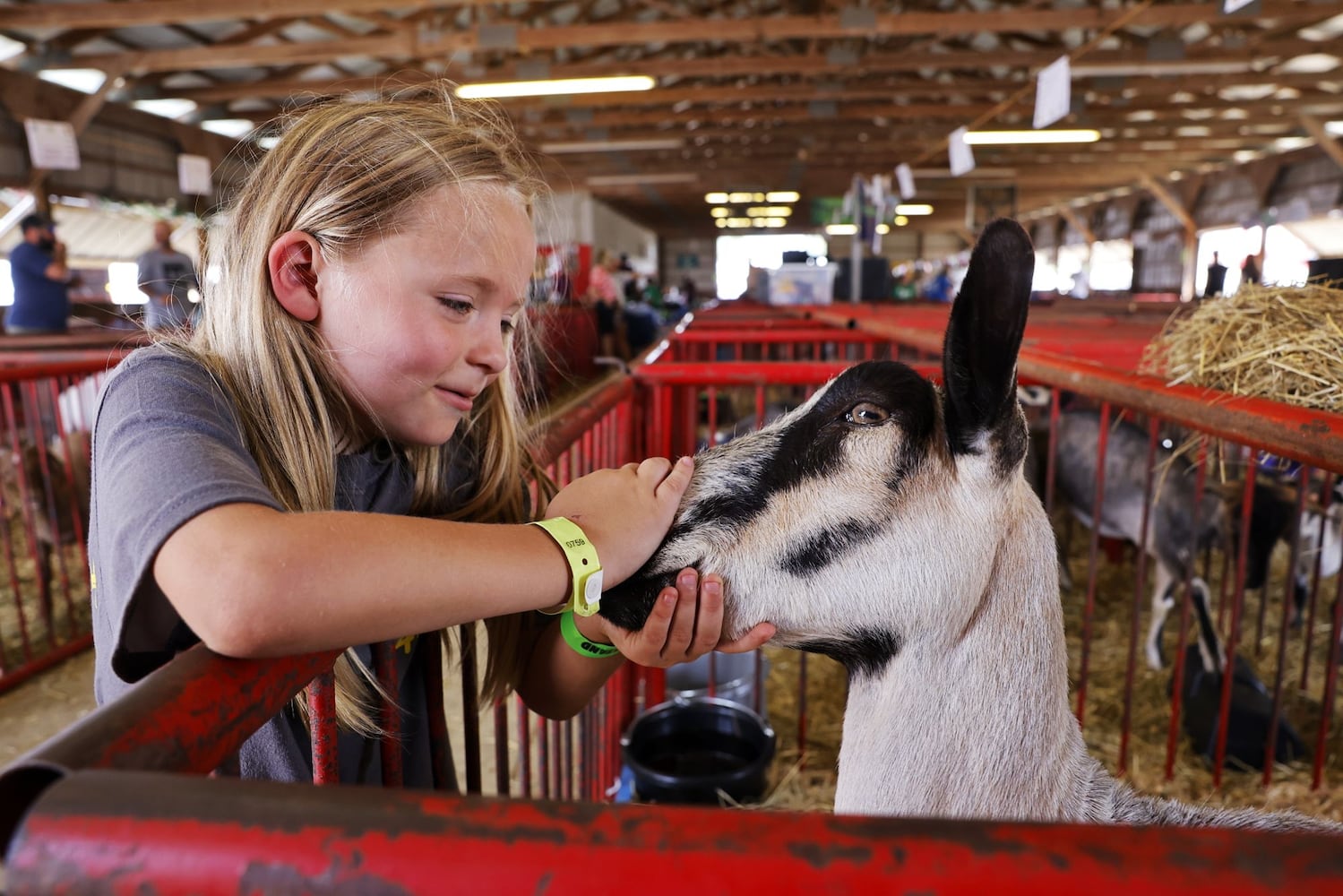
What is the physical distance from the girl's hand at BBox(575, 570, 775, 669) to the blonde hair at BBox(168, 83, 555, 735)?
367 millimetres

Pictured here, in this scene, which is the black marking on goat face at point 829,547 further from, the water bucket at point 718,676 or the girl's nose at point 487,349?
the water bucket at point 718,676

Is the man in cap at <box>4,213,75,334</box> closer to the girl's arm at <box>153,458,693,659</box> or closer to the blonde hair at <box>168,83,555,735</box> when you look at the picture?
the blonde hair at <box>168,83,555,735</box>

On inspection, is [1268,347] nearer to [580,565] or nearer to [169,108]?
[580,565]

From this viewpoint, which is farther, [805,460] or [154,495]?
[805,460]

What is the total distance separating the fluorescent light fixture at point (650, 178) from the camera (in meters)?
22.9

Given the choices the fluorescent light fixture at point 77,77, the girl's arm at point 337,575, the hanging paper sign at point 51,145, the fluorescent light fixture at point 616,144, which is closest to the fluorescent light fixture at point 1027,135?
the fluorescent light fixture at point 616,144

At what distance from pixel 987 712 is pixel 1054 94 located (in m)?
5.15

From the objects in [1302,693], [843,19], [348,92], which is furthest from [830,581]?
[843,19]

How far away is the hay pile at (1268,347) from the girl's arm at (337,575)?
5.49 feet

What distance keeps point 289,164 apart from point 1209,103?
17139 millimetres

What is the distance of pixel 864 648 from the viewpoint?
129cm

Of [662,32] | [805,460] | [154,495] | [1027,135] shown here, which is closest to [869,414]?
[805,460]

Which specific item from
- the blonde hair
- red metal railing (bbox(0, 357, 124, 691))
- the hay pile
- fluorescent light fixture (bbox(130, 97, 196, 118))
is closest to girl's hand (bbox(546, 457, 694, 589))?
the blonde hair

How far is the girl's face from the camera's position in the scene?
1.19m
